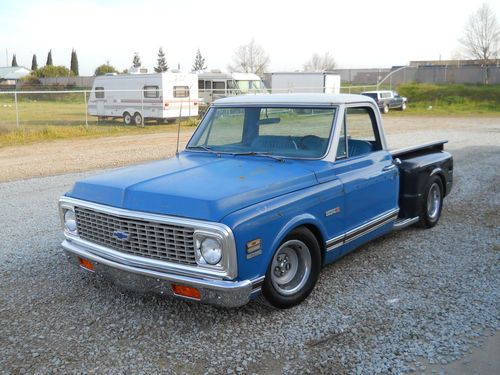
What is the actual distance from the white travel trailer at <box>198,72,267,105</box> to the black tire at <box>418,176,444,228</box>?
→ 2357 cm

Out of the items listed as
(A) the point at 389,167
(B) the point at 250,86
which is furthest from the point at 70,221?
(B) the point at 250,86

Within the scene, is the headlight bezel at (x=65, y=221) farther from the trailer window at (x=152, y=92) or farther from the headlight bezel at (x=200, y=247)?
the trailer window at (x=152, y=92)

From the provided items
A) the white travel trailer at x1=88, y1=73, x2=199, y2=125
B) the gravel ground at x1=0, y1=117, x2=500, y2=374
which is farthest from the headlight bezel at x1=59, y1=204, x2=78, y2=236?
the white travel trailer at x1=88, y1=73, x2=199, y2=125

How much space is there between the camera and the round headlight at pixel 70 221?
449cm

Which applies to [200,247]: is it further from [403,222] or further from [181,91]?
[181,91]

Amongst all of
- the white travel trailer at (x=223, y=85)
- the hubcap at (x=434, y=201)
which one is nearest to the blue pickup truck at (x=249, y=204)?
the hubcap at (x=434, y=201)

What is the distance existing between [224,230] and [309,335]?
107cm

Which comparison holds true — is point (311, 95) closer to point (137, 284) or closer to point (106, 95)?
point (137, 284)

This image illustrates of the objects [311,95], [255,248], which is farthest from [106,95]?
[255,248]

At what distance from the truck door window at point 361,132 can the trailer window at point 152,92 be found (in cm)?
1974

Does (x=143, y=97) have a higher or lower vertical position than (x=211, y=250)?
higher

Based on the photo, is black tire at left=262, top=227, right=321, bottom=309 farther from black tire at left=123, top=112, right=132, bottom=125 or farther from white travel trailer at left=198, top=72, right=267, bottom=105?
white travel trailer at left=198, top=72, right=267, bottom=105

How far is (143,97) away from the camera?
24.8 metres

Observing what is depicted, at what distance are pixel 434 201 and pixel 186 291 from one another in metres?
4.22
